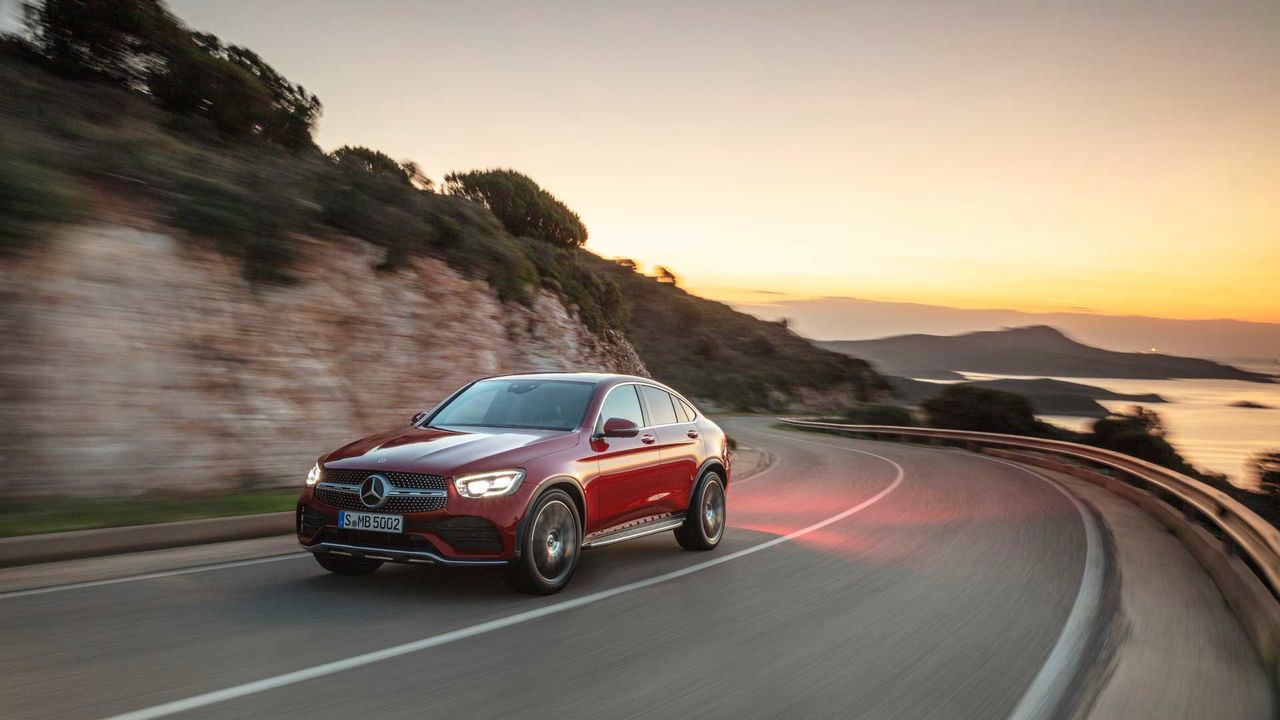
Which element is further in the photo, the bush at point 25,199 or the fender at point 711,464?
the bush at point 25,199

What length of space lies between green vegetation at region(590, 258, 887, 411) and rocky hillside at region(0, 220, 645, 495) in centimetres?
7130

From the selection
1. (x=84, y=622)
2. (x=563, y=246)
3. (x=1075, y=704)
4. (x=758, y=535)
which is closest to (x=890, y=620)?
(x=1075, y=704)

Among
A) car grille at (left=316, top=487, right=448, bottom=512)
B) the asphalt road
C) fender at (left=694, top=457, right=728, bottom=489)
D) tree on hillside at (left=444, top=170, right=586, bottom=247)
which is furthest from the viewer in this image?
tree on hillside at (left=444, top=170, right=586, bottom=247)

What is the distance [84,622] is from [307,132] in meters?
19.7

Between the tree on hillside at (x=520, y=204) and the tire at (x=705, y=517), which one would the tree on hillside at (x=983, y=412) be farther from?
the tire at (x=705, y=517)

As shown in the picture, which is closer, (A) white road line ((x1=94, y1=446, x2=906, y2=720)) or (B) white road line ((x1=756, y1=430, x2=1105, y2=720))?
(A) white road line ((x1=94, y1=446, x2=906, y2=720))

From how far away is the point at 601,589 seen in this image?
24.1 ft

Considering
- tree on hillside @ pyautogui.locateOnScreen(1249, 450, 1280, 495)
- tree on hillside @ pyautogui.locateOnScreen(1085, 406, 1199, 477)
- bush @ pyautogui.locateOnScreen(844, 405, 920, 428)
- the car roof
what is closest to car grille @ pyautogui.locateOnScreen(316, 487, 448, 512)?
the car roof

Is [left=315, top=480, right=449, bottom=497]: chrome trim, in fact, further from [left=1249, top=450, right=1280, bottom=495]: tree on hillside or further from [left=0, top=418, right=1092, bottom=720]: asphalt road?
[left=1249, top=450, right=1280, bottom=495]: tree on hillside

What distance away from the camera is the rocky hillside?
431 inches

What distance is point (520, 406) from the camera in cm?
813

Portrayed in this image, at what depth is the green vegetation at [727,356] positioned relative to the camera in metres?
95.4

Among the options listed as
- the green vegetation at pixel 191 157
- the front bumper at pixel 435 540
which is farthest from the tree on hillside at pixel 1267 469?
the front bumper at pixel 435 540

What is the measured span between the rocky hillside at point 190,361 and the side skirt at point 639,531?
688 centimetres
